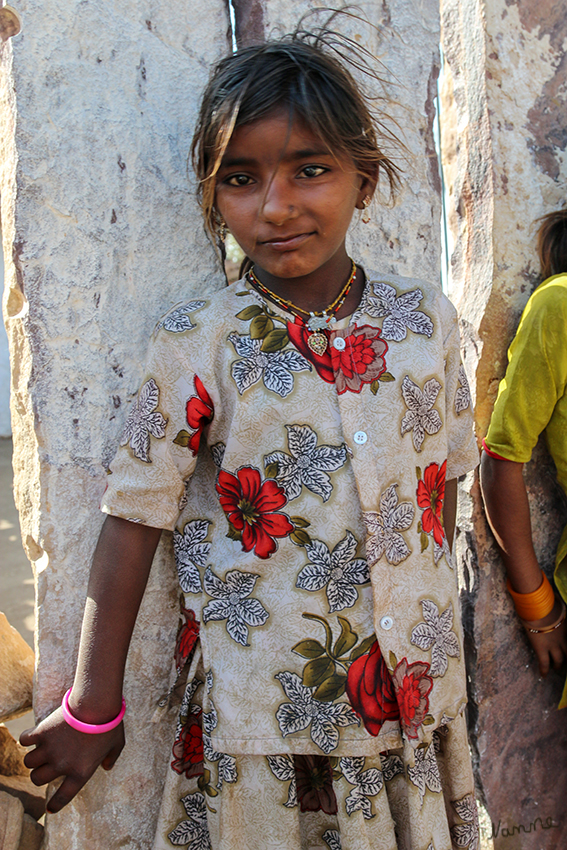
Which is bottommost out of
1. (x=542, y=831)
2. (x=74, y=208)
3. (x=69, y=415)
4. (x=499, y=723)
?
(x=542, y=831)

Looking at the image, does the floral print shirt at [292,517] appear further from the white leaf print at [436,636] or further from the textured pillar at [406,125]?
A: the textured pillar at [406,125]

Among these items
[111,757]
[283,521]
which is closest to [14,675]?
[111,757]

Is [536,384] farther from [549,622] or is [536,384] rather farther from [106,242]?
[106,242]

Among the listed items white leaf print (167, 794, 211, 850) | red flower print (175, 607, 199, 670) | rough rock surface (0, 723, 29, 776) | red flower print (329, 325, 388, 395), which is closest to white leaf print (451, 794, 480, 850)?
white leaf print (167, 794, 211, 850)

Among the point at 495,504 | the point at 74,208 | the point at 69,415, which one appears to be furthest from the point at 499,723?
the point at 74,208

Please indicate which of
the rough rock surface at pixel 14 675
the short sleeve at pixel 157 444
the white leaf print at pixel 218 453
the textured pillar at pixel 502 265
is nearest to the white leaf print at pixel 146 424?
the short sleeve at pixel 157 444

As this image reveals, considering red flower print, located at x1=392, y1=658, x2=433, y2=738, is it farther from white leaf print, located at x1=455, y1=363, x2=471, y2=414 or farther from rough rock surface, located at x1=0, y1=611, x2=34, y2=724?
rough rock surface, located at x1=0, y1=611, x2=34, y2=724

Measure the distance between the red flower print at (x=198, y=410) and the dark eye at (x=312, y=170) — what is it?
35 centimetres

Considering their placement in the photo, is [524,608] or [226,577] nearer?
[226,577]

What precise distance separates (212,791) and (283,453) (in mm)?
554

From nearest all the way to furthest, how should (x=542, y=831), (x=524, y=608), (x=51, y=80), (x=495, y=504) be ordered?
(x=51, y=80) → (x=495, y=504) → (x=524, y=608) → (x=542, y=831)

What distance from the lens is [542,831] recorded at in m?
1.79

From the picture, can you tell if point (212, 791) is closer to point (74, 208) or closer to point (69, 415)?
point (69, 415)

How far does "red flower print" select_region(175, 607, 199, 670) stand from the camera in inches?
44.4
